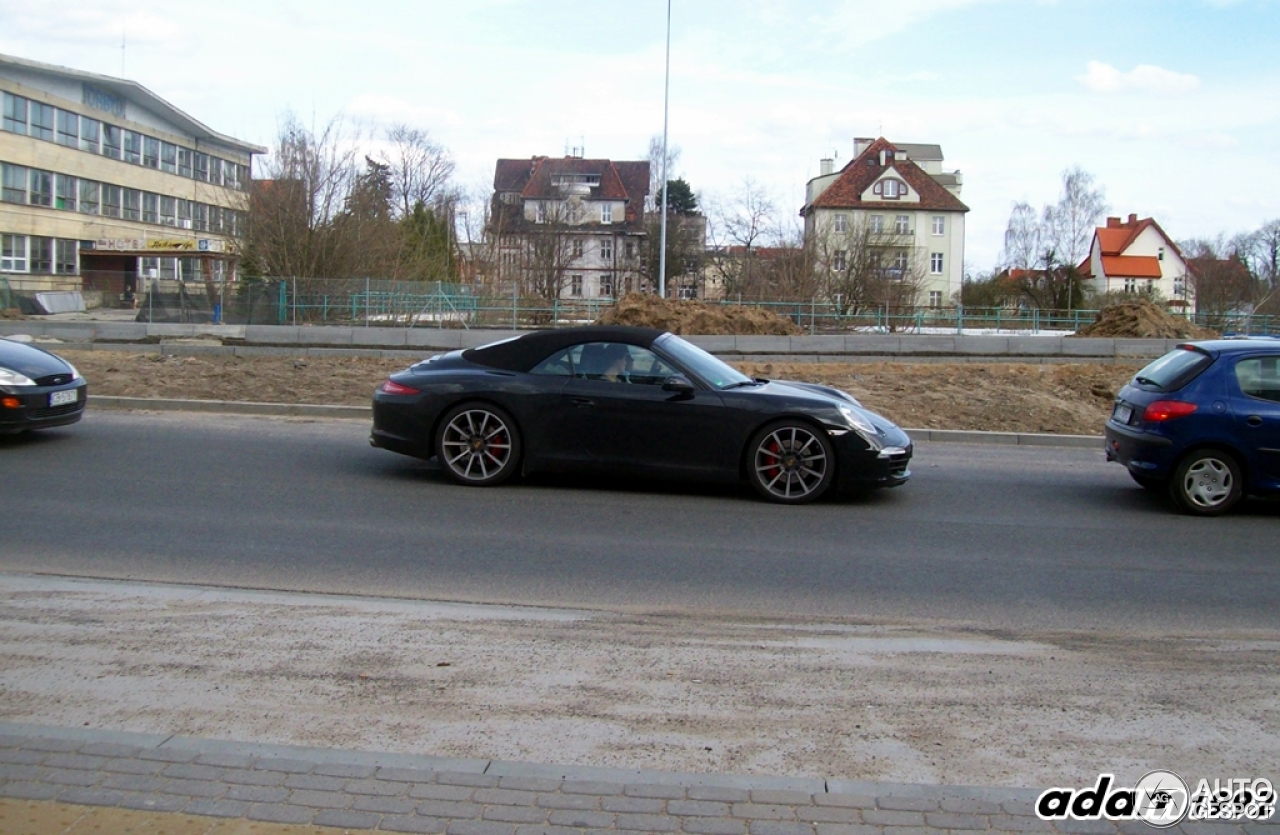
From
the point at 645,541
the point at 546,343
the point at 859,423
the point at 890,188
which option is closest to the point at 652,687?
the point at 645,541

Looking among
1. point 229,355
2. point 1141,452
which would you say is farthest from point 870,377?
point 229,355

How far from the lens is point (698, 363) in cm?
959

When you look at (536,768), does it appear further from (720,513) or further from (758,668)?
(720,513)

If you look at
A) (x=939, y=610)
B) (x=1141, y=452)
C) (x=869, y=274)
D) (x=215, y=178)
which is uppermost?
(x=215, y=178)

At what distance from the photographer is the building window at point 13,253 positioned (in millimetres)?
53812

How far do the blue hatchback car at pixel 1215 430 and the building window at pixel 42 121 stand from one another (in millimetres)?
59594

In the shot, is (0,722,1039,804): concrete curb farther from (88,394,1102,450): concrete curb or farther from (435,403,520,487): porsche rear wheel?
(88,394,1102,450): concrete curb

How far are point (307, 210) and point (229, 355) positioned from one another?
21.0m

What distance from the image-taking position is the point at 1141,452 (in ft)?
30.8

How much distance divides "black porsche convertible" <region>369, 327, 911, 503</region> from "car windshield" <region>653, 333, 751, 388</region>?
0.05 ft

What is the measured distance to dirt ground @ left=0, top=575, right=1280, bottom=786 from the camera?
13.3ft

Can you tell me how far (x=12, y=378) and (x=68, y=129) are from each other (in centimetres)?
5526

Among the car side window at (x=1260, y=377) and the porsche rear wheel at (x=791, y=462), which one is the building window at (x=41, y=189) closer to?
the porsche rear wheel at (x=791, y=462)

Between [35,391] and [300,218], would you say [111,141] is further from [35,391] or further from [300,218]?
[35,391]
